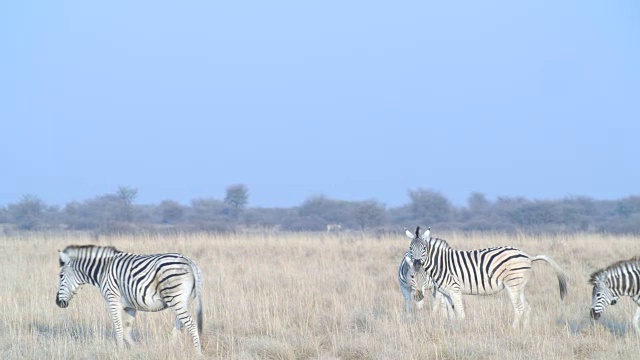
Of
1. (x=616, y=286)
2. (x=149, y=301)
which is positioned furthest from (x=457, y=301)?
(x=149, y=301)

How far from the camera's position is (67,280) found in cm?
909

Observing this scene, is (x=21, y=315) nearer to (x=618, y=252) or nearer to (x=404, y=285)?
(x=404, y=285)

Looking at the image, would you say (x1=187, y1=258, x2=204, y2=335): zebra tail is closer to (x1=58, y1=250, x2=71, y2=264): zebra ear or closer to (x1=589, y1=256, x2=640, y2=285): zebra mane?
(x1=58, y1=250, x2=71, y2=264): zebra ear

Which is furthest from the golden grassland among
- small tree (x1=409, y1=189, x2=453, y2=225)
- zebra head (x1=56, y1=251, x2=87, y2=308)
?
small tree (x1=409, y1=189, x2=453, y2=225)

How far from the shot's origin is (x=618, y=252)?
1778 centimetres

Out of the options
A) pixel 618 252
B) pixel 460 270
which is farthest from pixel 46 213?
pixel 460 270

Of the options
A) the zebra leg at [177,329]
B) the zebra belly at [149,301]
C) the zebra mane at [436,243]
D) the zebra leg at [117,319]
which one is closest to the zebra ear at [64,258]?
the zebra leg at [117,319]

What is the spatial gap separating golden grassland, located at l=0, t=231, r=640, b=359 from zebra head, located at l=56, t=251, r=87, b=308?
1.51ft

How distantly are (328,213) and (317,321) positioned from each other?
50.5m

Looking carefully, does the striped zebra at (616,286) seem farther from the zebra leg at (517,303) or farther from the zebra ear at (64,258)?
the zebra ear at (64,258)

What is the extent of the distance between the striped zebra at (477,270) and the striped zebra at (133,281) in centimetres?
337

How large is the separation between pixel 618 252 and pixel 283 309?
10601mm

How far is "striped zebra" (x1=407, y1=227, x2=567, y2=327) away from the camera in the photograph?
10.0 m

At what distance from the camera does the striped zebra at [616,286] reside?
871 centimetres
